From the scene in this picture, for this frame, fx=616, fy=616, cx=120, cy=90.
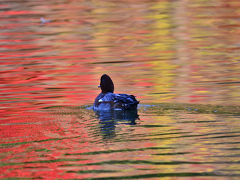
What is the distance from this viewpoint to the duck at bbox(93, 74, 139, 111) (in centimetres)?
1155

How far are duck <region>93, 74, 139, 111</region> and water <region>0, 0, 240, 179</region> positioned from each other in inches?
7.3

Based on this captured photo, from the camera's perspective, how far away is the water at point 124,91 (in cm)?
803

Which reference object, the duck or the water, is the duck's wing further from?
the water

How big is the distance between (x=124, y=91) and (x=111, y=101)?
2.42 meters

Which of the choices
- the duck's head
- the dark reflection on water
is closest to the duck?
the duck's head

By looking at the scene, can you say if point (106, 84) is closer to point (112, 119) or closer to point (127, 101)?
point (127, 101)

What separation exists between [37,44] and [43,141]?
15.3 meters

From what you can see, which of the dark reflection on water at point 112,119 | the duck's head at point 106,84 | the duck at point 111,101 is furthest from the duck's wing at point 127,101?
the duck's head at point 106,84

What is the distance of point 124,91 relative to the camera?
14555mm

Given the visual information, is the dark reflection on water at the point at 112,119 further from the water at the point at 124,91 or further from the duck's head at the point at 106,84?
the duck's head at the point at 106,84

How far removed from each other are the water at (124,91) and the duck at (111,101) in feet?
0.61

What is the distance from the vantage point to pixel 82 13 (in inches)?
1410

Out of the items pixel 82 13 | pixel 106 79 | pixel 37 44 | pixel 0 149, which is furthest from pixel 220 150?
pixel 82 13

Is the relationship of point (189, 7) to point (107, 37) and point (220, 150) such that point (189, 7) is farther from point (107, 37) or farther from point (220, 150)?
point (220, 150)
